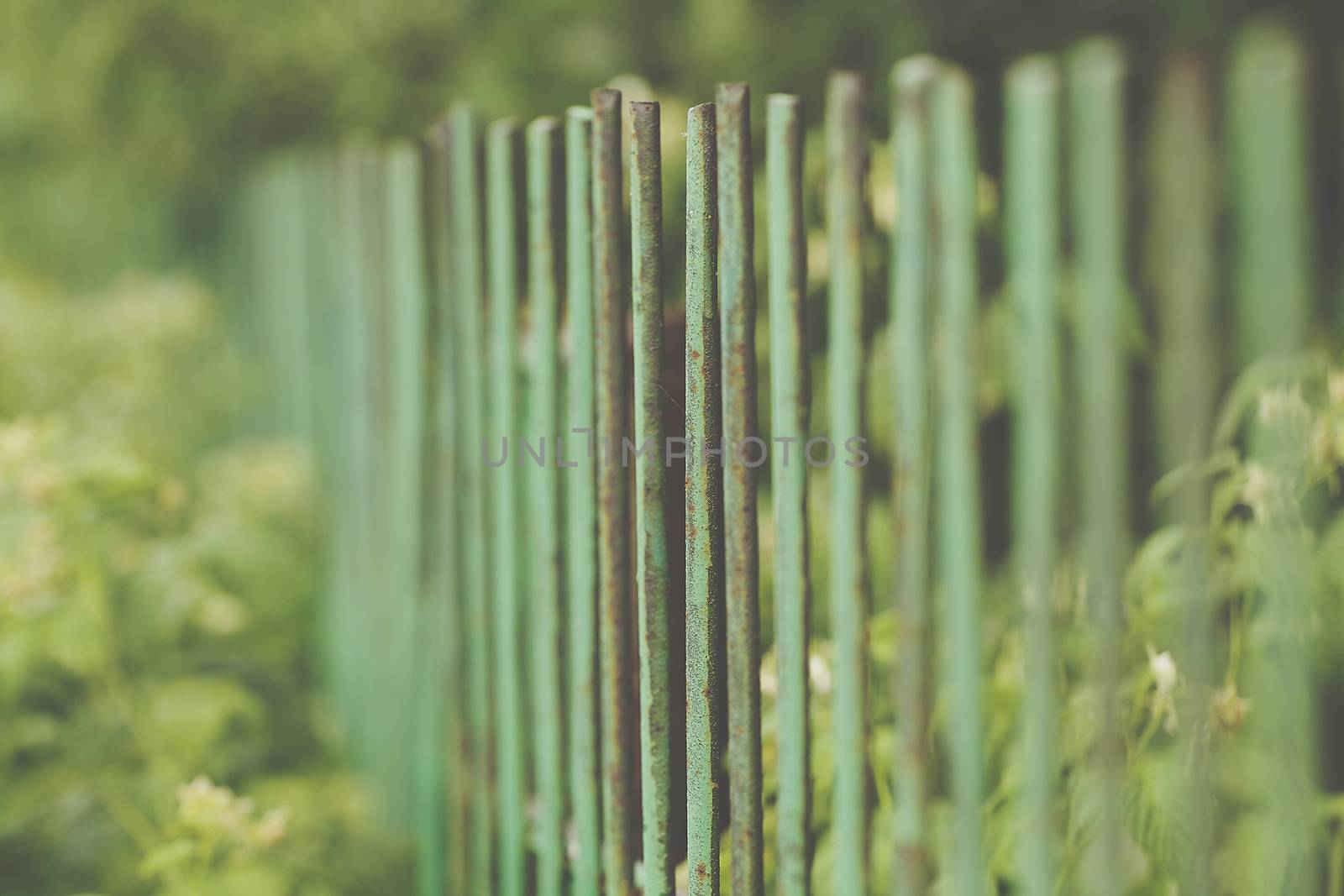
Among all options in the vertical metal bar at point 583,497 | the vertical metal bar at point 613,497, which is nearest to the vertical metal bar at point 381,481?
the vertical metal bar at point 583,497

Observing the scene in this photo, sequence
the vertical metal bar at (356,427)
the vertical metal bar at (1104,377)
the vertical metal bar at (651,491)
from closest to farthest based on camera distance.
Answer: the vertical metal bar at (1104,377)
the vertical metal bar at (651,491)
the vertical metal bar at (356,427)

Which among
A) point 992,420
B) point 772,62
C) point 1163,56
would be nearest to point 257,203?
point 772,62

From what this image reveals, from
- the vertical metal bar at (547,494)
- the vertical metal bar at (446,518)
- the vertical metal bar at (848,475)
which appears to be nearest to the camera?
the vertical metal bar at (848,475)

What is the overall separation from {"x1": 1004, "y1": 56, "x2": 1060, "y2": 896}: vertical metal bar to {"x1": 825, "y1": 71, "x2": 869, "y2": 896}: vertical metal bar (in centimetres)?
21

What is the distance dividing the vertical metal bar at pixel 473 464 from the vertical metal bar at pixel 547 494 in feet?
0.86

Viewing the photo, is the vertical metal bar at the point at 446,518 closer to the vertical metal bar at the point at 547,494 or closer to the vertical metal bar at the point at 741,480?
the vertical metal bar at the point at 547,494

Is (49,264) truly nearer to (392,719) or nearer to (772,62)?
(772,62)

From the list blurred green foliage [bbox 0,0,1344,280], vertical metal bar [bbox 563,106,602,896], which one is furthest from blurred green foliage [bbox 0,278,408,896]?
blurred green foliage [bbox 0,0,1344,280]

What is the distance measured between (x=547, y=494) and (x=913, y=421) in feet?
2.90

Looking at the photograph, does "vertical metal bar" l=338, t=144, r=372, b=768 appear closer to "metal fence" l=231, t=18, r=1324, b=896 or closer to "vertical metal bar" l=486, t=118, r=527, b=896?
"metal fence" l=231, t=18, r=1324, b=896

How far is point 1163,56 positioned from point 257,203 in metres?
4.48

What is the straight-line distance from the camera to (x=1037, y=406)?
1290 mm

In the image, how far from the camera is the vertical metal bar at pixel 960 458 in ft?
4.42

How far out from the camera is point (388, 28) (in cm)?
593
